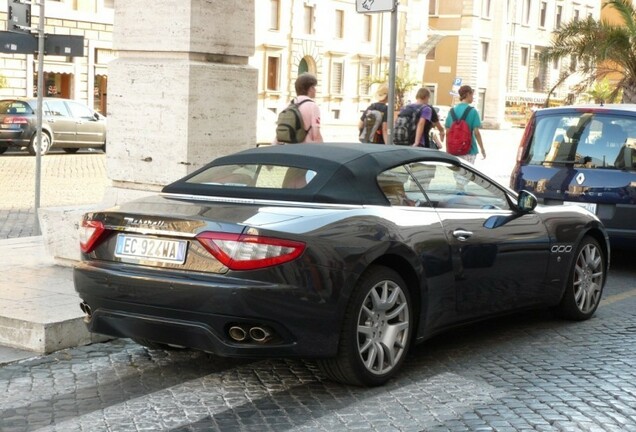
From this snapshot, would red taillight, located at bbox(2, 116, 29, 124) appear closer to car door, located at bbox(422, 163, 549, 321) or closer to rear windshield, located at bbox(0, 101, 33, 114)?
rear windshield, located at bbox(0, 101, 33, 114)

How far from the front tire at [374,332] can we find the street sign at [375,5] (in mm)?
5488

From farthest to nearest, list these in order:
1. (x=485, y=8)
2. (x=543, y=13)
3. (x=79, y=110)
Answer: (x=543, y=13) → (x=485, y=8) → (x=79, y=110)

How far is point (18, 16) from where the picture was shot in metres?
13.9

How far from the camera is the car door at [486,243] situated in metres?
6.81

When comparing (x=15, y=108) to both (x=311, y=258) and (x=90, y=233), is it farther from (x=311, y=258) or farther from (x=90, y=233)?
(x=311, y=258)

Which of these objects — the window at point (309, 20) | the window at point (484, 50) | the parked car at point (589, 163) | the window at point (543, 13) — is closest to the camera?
the parked car at point (589, 163)

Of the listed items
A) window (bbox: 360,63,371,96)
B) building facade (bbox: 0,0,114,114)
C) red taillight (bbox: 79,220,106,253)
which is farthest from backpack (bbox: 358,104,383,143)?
window (bbox: 360,63,371,96)

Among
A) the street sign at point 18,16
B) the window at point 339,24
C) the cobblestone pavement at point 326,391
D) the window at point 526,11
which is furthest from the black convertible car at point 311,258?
the window at point 526,11

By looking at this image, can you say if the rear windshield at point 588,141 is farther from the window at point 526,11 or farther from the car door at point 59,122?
the window at point 526,11

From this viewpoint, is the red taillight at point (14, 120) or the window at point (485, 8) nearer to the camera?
the red taillight at point (14, 120)

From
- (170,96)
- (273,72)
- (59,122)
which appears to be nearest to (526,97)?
(273,72)

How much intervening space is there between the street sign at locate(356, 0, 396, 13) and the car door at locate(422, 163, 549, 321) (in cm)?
417

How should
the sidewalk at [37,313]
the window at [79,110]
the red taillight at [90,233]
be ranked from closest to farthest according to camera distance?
the red taillight at [90,233], the sidewalk at [37,313], the window at [79,110]

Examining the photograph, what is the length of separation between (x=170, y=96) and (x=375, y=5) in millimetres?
3080
